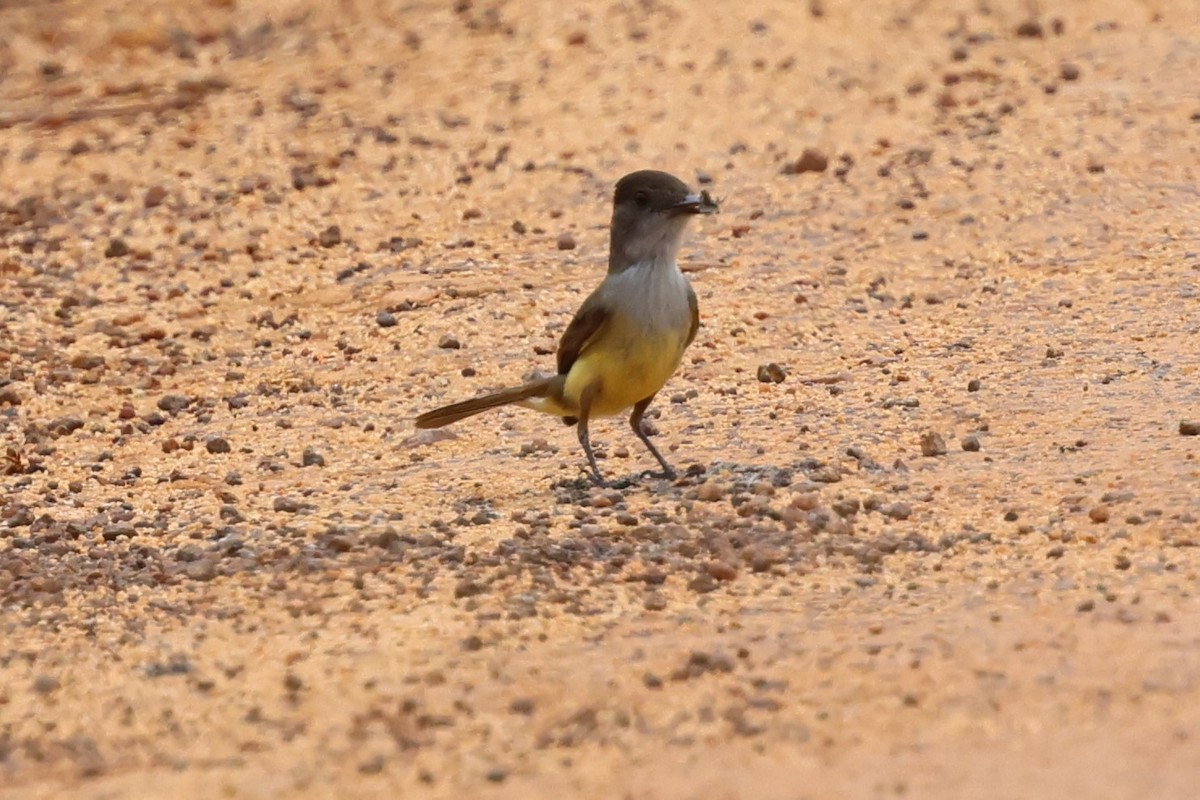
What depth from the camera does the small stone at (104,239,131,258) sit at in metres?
10.9

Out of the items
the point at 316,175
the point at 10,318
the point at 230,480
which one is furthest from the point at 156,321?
the point at 230,480

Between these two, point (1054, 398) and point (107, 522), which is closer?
point (107, 522)

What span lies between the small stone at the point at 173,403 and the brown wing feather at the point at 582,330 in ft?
7.32

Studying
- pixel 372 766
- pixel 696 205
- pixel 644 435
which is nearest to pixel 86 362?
pixel 644 435

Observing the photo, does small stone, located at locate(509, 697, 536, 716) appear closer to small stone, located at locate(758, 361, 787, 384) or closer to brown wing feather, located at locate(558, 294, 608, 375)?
brown wing feather, located at locate(558, 294, 608, 375)

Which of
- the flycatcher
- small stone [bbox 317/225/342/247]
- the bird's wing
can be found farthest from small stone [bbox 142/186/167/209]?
the bird's wing

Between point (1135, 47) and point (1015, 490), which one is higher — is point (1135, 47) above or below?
above

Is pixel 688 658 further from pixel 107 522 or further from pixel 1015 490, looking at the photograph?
pixel 107 522

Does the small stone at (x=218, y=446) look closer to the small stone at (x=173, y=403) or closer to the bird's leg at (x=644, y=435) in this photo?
the small stone at (x=173, y=403)

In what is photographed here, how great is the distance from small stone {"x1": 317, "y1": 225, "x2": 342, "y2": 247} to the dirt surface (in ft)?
0.09

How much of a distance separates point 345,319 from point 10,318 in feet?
5.71

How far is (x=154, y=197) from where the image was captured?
38.0 feet

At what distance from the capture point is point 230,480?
752 cm

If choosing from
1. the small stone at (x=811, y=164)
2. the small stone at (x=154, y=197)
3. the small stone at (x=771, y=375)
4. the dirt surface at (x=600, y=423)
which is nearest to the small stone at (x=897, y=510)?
the dirt surface at (x=600, y=423)
